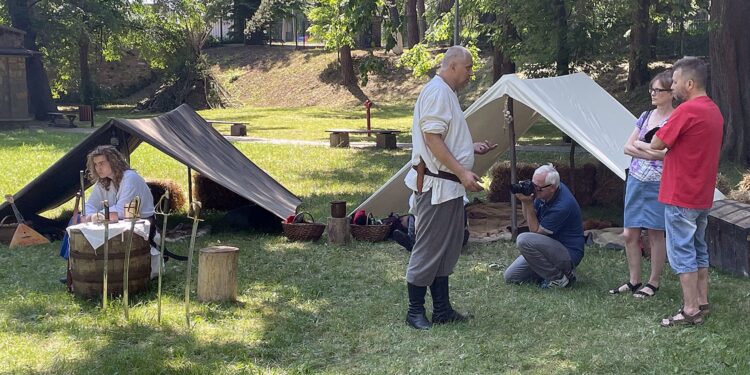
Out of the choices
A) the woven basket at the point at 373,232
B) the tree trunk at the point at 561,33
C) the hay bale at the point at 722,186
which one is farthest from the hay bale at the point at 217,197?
the tree trunk at the point at 561,33

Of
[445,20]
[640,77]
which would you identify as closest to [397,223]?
[445,20]

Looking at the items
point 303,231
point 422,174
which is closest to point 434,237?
point 422,174

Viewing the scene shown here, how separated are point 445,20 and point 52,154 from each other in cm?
893

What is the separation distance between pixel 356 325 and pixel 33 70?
2392 centimetres

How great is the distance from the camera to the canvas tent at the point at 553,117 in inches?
277

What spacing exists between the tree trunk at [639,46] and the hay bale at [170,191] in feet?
29.7

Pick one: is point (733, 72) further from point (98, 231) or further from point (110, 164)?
point (98, 231)

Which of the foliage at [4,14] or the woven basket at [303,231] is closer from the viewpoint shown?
the woven basket at [303,231]

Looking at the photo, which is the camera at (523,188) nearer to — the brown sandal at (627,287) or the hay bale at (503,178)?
the brown sandal at (627,287)

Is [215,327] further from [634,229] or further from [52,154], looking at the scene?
[52,154]

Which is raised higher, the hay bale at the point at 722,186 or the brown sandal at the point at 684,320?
the hay bale at the point at 722,186

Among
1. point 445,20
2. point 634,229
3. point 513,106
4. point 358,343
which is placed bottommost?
point 358,343

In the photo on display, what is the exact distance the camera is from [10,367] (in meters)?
4.25

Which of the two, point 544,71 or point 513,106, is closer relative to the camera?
point 513,106
